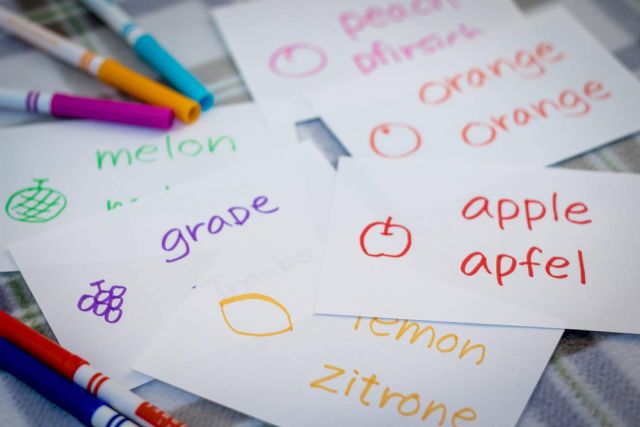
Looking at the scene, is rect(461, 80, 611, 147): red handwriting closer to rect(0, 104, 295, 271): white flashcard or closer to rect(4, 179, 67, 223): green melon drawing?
rect(0, 104, 295, 271): white flashcard

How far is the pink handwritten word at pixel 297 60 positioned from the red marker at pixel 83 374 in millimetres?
320

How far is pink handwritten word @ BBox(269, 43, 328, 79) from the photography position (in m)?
0.61

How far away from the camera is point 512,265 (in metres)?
0.48

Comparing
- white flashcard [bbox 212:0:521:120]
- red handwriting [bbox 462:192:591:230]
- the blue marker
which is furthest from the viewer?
white flashcard [bbox 212:0:521:120]

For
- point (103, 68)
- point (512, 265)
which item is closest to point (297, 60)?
point (103, 68)

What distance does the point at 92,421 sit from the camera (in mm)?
404

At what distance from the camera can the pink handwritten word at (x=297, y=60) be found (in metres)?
0.61

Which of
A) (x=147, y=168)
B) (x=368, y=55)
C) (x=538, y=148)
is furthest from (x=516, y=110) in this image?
(x=147, y=168)

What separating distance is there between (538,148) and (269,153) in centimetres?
23

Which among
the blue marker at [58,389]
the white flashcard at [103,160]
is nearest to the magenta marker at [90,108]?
the white flashcard at [103,160]

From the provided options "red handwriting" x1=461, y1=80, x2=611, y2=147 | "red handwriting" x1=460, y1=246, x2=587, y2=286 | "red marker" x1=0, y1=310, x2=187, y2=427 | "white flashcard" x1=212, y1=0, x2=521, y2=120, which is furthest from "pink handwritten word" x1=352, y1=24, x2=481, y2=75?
"red marker" x1=0, y1=310, x2=187, y2=427

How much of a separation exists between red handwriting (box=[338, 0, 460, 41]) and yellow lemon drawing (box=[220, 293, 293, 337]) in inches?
12.1

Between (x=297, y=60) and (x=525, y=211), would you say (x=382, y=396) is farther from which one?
(x=297, y=60)

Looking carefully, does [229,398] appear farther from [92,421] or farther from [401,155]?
[401,155]
